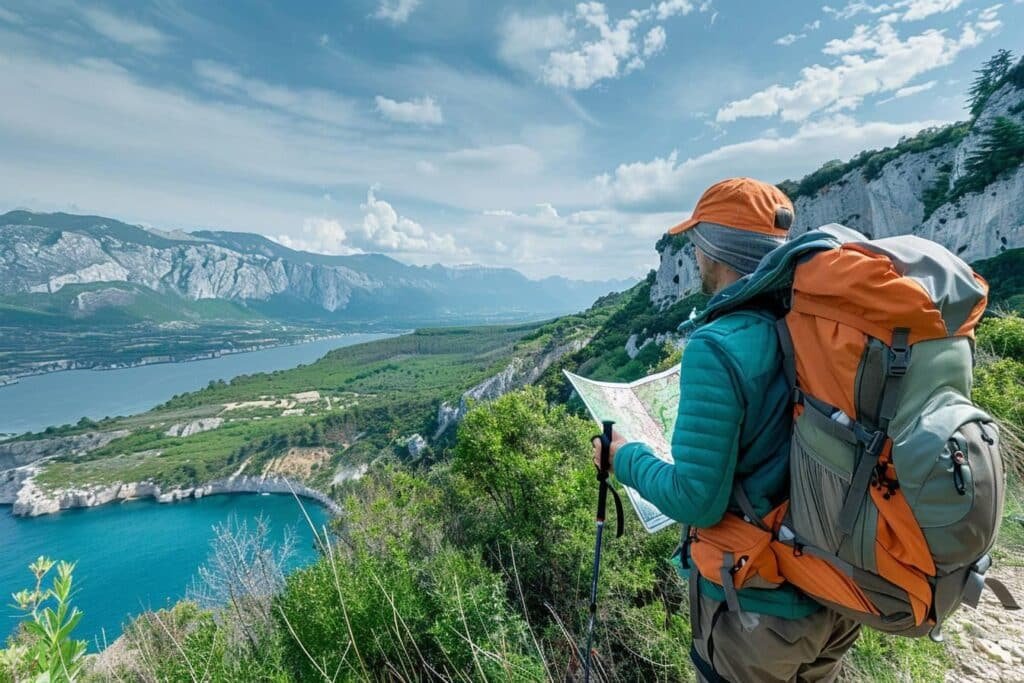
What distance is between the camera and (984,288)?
4.13 feet

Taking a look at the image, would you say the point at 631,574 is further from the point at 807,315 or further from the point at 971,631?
the point at 807,315

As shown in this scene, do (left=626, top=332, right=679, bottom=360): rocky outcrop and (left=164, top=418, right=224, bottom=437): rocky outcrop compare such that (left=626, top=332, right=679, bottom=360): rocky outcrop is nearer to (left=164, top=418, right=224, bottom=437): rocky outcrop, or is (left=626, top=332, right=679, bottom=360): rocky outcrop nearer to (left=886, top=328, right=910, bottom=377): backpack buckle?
(left=886, top=328, right=910, bottom=377): backpack buckle

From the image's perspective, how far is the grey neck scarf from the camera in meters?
1.73

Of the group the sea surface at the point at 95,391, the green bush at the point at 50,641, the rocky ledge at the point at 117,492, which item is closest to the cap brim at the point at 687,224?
the green bush at the point at 50,641

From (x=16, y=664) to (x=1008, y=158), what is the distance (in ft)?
144

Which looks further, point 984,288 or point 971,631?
point 971,631

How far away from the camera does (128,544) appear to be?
69.3 metres

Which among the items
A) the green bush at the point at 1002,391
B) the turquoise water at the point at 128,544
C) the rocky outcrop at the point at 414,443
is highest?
the green bush at the point at 1002,391

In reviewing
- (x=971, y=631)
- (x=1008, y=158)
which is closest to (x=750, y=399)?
(x=971, y=631)

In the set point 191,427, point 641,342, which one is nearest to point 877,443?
point 641,342

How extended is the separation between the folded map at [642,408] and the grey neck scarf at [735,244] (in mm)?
996

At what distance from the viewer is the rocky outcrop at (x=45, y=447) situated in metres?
98.0

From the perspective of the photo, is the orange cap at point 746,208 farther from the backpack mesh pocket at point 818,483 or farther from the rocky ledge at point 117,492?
the rocky ledge at point 117,492

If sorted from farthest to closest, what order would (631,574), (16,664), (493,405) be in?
(493,405), (631,574), (16,664)
